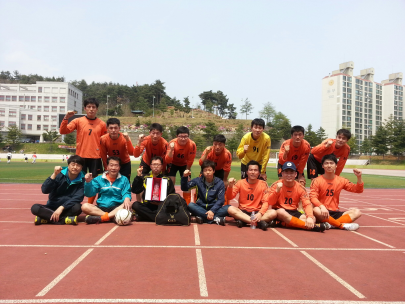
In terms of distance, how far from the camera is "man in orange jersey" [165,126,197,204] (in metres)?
5.65

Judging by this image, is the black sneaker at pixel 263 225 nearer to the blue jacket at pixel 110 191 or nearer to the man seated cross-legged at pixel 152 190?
the man seated cross-legged at pixel 152 190

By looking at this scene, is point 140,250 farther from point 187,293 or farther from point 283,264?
point 283,264

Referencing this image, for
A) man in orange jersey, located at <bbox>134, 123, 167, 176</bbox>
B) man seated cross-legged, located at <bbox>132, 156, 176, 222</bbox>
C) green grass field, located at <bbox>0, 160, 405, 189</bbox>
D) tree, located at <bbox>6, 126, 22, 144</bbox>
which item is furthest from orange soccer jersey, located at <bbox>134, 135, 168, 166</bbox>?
tree, located at <bbox>6, 126, 22, 144</bbox>

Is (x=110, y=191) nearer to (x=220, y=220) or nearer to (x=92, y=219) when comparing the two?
(x=92, y=219)

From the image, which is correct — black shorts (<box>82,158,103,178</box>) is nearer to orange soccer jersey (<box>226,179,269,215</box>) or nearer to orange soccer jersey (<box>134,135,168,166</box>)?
orange soccer jersey (<box>134,135,168,166</box>)

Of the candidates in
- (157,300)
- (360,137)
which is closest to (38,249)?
(157,300)

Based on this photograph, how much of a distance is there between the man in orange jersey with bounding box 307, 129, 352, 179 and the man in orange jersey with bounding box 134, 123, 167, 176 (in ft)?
10.2

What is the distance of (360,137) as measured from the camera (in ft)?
237

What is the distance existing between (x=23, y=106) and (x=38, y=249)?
74964 mm

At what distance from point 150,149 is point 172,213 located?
1.56m

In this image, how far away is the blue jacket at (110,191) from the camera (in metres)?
5.23

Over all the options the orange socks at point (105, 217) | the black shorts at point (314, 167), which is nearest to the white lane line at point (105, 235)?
the orange socks at point (105, 217)

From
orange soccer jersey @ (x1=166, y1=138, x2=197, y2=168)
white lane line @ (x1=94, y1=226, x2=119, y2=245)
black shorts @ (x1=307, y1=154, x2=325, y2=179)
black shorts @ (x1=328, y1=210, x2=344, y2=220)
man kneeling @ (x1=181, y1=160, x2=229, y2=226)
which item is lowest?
white lane line @ (x1=94, y1=226, x2=119, y2=245)

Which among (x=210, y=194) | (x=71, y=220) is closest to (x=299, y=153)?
(x=210, y=194)
